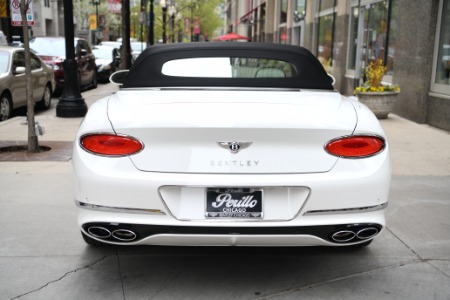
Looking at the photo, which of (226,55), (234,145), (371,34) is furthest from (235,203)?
(371,34)

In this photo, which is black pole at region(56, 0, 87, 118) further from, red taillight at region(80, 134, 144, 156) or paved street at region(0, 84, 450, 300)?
red taillight at region(80, 134, 144, 156)

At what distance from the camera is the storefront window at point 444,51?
395 inches

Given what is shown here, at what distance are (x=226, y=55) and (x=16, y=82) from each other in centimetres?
791

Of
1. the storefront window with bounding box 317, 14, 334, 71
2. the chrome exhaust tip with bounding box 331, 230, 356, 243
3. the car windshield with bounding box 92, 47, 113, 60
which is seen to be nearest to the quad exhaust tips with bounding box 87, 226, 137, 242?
the chrome exhaust tip with bounding box 331, 230, 356, 243

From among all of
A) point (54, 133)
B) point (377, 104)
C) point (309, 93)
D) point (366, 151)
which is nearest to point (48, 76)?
point (54, 133)

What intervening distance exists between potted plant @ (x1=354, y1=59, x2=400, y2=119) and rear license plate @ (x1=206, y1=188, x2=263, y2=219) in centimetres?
829

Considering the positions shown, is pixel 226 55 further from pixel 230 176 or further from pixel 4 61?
pixel 4 61

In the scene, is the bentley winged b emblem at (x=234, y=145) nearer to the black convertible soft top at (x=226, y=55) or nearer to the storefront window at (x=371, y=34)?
the black convertible soft top at (x=226, y=55)

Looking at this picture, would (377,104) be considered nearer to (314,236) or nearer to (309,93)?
(309,93)

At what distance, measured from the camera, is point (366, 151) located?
10.7 ft

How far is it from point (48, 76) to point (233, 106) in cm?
1084

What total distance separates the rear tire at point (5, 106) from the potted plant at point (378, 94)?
277 inches

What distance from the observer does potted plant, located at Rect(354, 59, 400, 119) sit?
35.7 ft

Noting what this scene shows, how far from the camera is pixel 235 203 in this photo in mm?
3102
